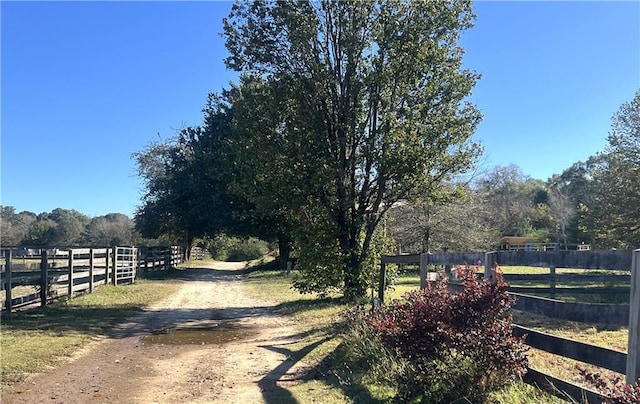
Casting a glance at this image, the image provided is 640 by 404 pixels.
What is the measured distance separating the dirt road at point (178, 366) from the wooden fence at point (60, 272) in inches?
107

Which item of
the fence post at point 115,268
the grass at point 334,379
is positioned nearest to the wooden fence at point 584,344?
the grass at point 334,379

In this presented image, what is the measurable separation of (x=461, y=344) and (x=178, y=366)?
15.7 feet

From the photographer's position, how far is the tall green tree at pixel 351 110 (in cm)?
1385

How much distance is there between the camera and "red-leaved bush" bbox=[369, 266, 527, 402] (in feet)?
15.9

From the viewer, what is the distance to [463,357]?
16.9 ft

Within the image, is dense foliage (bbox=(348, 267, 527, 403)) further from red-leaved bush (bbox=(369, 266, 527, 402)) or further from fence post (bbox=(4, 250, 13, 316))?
fence post (bbox=(4, 250, 13, 316))

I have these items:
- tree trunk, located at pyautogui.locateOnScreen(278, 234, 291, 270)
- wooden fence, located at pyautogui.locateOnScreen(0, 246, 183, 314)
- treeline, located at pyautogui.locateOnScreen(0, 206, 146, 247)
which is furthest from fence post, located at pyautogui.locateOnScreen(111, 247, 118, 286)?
treeline, located at pyautogui.locateOnScreen(0, 206, 146, 247)

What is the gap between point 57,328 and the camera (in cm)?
1059

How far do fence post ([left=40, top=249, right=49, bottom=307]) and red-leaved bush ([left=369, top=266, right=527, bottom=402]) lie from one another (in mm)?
10538

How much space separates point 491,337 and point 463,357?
1.60 feet

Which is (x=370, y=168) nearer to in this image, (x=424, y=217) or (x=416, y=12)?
(x=416, y=12)

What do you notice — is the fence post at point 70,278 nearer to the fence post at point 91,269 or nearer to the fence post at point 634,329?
the fence post at point 91,269

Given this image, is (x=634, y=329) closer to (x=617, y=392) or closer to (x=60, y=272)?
(x=617, y=392)

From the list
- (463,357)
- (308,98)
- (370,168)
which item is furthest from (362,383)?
(308,98)
